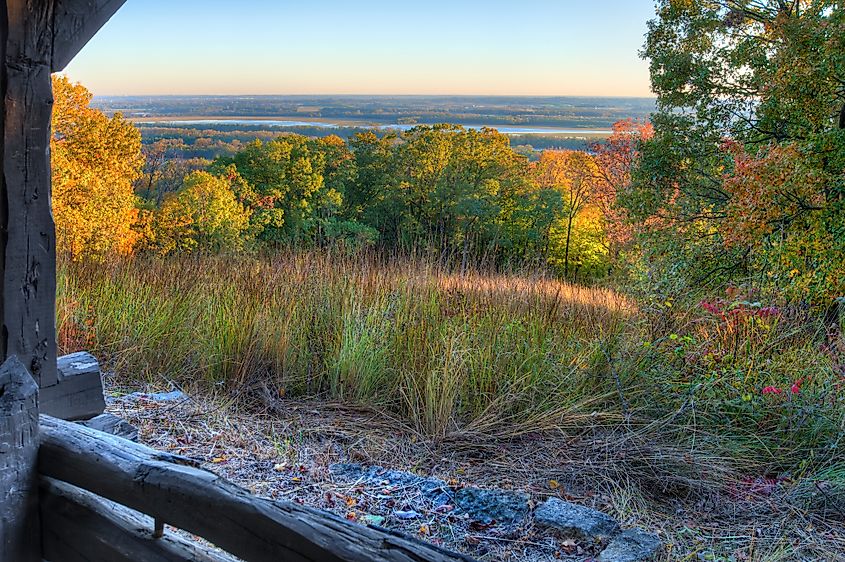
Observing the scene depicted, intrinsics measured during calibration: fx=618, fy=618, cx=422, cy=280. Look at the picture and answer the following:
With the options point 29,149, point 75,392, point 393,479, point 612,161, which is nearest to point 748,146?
point 393,479

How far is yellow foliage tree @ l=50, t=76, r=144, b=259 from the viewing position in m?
18.2

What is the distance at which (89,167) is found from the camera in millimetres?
20375

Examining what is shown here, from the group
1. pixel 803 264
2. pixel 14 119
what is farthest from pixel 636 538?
pixel 803 264

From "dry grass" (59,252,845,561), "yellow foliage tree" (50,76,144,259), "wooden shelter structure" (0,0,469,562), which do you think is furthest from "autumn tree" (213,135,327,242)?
"wooden shelter structure" (0,0,469,562)

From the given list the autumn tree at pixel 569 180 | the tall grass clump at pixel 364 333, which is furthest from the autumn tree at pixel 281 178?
the tall grass clump at pixel 364 333

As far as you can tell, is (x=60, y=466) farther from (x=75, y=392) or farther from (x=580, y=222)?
(x=580, y=222)

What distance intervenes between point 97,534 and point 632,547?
191 cm

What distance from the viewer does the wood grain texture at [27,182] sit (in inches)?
67.3

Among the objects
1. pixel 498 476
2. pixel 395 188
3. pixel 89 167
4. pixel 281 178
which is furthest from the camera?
pixel 281 178

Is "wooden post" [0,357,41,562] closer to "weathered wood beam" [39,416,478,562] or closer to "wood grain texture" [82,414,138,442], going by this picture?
"weathered wood beam" [39,416,478,562]

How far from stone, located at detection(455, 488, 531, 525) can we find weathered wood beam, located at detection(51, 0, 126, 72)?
226 centimetres

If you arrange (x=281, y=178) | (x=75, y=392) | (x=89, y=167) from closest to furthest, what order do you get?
1. (x=75, y=392)
2. (x=89, y=167)
3. (x=281, y=178)

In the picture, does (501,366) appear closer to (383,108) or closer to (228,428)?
(228,428)

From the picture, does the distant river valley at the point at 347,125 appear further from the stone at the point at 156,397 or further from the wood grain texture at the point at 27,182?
the wood grain texture at the point at 27,182
